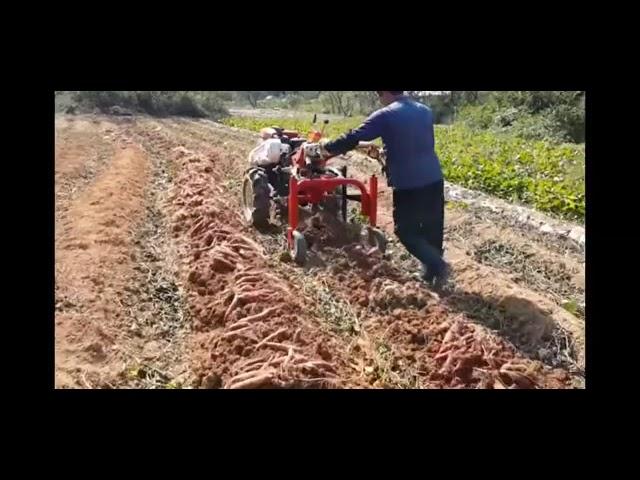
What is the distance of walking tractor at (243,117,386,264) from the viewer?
17.8 feet

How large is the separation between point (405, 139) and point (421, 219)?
687 millimetres

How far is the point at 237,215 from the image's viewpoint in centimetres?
699

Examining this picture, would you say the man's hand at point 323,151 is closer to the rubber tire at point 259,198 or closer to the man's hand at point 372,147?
the man's hand at point 372,147

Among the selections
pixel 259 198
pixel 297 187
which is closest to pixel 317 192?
pixel 297 187

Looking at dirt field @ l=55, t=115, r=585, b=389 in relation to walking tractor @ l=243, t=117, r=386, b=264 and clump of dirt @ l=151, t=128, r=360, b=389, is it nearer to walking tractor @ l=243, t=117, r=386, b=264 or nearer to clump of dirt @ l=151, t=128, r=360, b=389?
clump of dirt @ l=151, t=128, r=360, b=389

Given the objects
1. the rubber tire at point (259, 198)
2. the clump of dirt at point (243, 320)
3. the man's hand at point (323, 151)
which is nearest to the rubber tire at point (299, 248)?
the clump of dirt at point (243, 320)

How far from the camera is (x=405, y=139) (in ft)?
15.6

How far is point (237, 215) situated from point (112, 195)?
2.20 meters

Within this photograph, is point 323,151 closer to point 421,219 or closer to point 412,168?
point 412,168

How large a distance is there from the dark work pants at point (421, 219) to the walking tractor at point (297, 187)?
0.53 meters

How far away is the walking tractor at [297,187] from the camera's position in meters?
5.43

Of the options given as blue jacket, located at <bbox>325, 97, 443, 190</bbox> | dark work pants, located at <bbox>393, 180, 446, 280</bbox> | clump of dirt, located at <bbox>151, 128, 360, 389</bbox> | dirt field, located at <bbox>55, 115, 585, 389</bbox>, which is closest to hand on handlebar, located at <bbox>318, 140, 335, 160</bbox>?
blue jacket, located at <bbox>325, 97, 443, 190</bbox>

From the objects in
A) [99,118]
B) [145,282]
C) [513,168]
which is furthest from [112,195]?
[99,118]

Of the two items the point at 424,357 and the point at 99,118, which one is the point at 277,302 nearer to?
the point at 424,357
